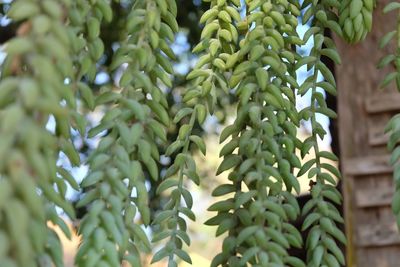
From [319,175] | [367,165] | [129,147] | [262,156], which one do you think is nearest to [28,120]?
[129,147]

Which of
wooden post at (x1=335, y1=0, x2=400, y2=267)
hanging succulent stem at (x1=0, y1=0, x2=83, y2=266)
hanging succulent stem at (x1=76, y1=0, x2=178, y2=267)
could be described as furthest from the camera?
wooden post at (x1=335, y1=0, x2=400, y2=267)

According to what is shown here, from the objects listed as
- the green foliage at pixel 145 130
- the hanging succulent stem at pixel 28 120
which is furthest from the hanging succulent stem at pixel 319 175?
the hanging succulent stem at pixel 28 120

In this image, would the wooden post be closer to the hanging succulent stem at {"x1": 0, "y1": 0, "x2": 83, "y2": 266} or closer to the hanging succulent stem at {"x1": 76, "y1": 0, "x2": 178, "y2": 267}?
the hanging succulent stem at {"x1": 76, "y1": 0, "x2": 178, "y2": 267}

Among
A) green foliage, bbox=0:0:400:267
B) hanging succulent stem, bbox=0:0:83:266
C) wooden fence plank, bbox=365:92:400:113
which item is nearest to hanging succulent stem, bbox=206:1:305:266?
green foliage, bbox=0:0:400:267

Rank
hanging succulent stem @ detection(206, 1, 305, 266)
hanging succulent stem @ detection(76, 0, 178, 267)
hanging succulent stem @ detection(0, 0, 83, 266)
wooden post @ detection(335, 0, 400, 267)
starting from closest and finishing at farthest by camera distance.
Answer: hanging succulent stem @ detection(0, 0, 83, 266) < hanging succulent stem @ detection(76, 0, 178, 267) < hanging succulent stem @ detection(206, 1, 305, 266) < wooden post @ detection(335, 0, 400, 267)

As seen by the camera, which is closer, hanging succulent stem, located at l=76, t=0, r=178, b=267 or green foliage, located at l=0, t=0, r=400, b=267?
green foliage, located at l=0, t=0, r=400, b=267

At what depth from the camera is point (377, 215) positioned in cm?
164

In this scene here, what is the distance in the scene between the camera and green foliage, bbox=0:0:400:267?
20.6 inches

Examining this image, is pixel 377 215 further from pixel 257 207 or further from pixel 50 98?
pixel 50 98

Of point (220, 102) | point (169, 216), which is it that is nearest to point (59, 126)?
point (169, 216)

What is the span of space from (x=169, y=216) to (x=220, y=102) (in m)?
1.87

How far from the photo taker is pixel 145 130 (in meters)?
0.80

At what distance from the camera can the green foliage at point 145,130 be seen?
1.71 feet

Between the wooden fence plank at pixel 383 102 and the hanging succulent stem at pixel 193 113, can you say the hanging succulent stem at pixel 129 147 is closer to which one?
the hanging succulent stem at pixel 193 113
